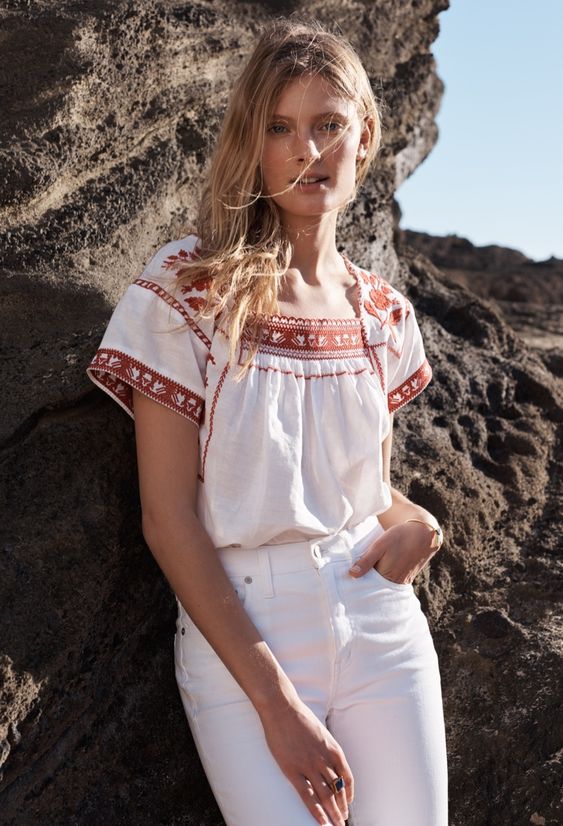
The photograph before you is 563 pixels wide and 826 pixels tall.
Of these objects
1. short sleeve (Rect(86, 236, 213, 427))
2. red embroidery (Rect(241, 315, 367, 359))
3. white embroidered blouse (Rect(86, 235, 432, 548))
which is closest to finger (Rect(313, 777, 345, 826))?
white embroidered blouse (Rect(86, 235, 432, 548))

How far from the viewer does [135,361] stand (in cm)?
214

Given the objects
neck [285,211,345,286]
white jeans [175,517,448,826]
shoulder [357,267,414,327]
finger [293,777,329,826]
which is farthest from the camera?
shoulder [357,267,414,327]

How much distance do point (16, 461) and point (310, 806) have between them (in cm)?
97

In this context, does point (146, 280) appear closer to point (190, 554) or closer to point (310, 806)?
point (190, 554)

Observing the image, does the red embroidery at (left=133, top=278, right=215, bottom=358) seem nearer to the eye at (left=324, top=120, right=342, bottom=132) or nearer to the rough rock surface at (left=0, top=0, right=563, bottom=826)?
the rough rock surface at (left=0, top=0, right=563, bottom=826)

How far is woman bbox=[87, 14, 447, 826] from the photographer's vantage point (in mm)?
2051

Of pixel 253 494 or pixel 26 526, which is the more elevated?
pixel 253 494

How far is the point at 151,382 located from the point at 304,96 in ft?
2.37

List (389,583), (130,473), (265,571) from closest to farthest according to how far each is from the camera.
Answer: (265,571)
(389,583)
(130,473)

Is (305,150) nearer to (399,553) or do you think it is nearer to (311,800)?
(399,553)

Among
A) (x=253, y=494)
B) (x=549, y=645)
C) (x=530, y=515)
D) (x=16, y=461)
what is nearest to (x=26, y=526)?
(x=16, y=461)

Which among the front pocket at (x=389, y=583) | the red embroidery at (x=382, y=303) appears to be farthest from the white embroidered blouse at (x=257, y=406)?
the red embroidery at (x=382, y=303)

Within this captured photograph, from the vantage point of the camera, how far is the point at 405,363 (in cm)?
265

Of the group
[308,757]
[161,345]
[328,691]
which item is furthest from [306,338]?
[308,757]
